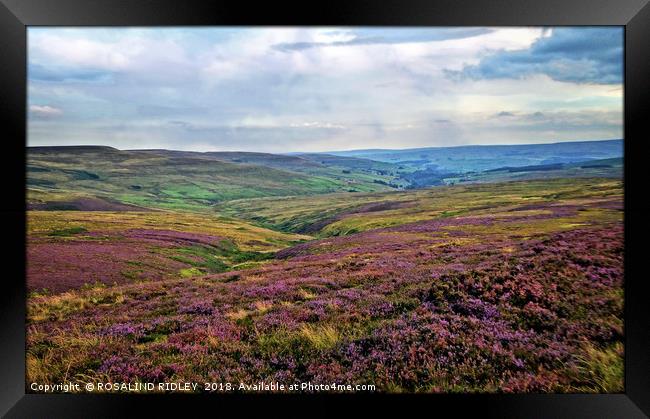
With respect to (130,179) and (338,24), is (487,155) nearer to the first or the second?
(338,24)

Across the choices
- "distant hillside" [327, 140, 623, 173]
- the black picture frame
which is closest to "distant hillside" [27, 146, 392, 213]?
the black picture frame

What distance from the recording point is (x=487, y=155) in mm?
15430

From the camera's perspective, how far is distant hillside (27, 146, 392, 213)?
13.2 meters

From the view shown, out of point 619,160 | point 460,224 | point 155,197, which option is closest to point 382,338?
point 619,160

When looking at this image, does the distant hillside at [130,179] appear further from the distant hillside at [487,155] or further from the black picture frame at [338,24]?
the distant hillside at [487,155]

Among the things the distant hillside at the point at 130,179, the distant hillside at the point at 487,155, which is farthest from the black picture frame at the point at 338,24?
the distant hillside at the point at 487,155

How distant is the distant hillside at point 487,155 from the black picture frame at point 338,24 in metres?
3.41

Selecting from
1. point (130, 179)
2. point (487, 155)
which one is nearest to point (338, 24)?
point (487, 155)

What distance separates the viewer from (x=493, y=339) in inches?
319

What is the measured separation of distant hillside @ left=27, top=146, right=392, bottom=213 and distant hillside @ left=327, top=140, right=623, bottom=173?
8232mm

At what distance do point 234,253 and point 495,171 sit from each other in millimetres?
13130

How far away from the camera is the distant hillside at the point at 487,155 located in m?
12.0

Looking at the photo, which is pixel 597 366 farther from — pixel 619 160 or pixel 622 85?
pixel 622 85

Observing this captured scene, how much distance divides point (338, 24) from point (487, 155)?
32.8 ft
